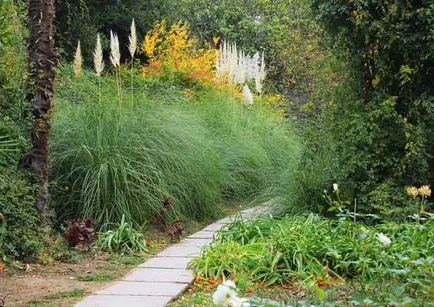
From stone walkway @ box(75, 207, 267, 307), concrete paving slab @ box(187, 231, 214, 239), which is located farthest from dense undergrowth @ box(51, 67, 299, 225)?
stone walkway @ box(75, 207, 267, 307)

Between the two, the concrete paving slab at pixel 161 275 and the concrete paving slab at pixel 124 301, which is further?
the concrete paving slab at pixel 161 275

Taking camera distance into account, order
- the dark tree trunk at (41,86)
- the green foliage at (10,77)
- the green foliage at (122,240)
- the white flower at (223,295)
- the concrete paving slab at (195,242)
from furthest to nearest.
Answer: the green foliage at (10,77) < the concrete paving slab at (195,242) < the green foliage at (122,240) < the dark tree trunk at (41,86) < the white flower at (223,295)

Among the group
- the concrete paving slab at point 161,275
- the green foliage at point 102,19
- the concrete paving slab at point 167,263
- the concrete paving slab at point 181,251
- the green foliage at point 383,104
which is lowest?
the concrete paving slab at point 181,251

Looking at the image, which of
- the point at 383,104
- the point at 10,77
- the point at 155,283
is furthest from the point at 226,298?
the point at 10,77

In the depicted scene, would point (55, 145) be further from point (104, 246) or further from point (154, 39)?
point (154, 39)

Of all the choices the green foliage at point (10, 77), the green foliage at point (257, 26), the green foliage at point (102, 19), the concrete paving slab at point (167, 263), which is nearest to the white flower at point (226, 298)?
the concrete paving slab at point (167, 263)

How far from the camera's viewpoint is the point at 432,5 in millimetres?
5875

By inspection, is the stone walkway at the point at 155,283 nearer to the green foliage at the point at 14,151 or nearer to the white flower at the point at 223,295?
the green foliage at the point at 14,151

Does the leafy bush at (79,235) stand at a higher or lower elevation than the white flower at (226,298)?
lower

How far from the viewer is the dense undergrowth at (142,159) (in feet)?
21.0

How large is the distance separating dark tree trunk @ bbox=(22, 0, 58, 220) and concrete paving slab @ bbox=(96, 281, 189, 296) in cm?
153

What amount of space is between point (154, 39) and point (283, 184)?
7.12 m

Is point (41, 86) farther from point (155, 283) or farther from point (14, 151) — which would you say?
point (155, 283)

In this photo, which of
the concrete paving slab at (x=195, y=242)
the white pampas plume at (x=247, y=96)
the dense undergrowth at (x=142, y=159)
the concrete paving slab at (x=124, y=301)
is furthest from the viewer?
the white pampas plume at (x=247, y=96)
